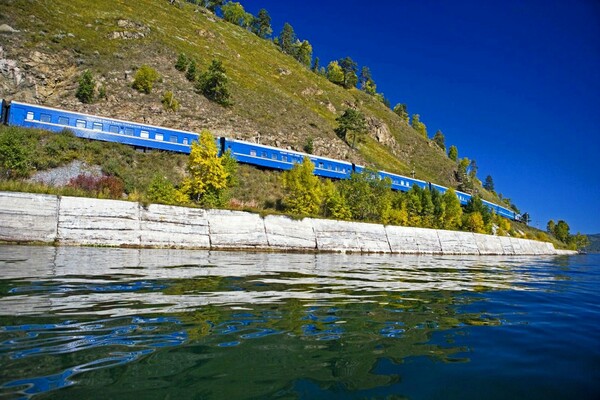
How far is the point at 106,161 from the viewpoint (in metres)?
31.6

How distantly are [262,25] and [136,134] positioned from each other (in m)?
111

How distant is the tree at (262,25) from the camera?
124750 mm

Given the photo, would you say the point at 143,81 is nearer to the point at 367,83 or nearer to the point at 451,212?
the point at 451,212

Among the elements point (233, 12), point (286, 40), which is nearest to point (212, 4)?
point (233, 12)

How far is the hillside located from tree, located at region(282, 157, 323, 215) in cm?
2204

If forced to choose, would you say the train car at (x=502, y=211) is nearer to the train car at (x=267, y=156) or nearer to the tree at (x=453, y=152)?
the tree at (x=453, y=152)

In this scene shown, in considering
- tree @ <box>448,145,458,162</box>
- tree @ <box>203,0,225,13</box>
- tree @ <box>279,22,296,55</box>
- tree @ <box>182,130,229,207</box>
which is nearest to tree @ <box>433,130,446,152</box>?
tree @ <box>448,145,458,162</box>

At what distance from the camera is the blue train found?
29828 mm

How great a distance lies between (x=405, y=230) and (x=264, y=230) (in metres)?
13.3

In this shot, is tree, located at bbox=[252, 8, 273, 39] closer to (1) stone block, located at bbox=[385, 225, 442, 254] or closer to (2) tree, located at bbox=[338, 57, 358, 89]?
(2) tree, located at bbox=[338, 57, 358, 89]

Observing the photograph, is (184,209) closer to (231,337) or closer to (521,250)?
(231,337)

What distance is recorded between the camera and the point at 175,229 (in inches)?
679

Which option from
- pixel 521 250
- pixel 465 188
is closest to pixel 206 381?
pixel 521 250

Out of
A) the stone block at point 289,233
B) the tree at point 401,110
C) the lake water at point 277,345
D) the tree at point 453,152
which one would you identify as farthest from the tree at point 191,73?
the tree at point 453,152
